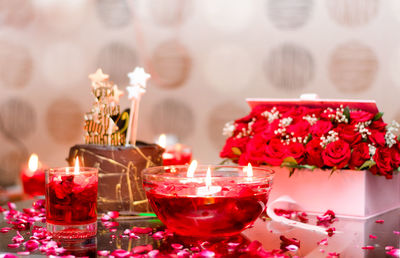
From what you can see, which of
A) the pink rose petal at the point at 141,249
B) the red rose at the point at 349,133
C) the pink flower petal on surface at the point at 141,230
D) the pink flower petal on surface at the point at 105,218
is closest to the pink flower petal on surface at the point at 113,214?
the pink flower petal on surface at the point at 105,218

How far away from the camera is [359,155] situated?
1.02 meters

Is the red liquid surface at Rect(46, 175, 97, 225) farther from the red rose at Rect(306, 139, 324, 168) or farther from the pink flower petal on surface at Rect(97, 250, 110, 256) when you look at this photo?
the red rose at Rect(306, 139, 324, 168)

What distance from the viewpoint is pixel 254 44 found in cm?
207

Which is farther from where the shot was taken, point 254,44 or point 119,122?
point 254,44

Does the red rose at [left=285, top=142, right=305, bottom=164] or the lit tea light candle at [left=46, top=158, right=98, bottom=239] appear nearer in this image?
the lit tea light candle at [left=46, top=158, right=98, bottom=239]

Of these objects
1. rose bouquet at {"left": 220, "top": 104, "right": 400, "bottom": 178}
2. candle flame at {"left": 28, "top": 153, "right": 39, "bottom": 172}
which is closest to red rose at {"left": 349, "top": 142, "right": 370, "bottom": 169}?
rose bouquet at {"left": 220, "top": 104, "right": 400, "bottom": 178}

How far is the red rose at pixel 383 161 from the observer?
1.02 m

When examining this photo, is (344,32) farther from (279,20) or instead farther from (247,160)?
(247,160)

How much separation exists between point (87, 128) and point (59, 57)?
1.38m

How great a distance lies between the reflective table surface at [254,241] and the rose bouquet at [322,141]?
0.13 meters

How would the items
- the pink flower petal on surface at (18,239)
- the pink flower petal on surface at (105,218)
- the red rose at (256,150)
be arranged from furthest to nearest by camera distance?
the red rose at (256,150) → the pink flower petal on surface at (105,218) → the pink flower petal on surface at (18,239)

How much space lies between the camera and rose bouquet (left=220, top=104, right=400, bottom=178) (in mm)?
1023

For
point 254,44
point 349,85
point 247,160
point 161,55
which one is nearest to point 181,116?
point 161,55

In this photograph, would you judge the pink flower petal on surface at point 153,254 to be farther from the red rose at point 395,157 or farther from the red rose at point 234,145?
the red rose at point 395,157
